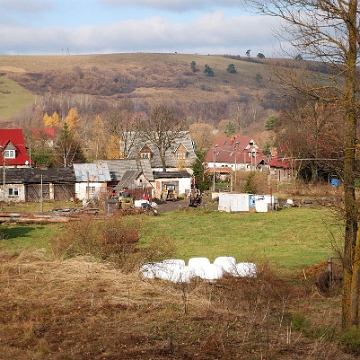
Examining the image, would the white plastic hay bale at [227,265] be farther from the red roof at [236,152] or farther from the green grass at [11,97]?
the green grass at [11,97]

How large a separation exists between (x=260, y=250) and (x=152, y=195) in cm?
2587

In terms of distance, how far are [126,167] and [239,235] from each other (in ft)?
77.4

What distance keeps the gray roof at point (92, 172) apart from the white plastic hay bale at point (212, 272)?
3329cm

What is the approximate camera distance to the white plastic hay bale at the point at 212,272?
683 inches

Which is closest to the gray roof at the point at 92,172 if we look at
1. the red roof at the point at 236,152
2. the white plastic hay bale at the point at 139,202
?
the white plastic hay bale at the point at 139,202

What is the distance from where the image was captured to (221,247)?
26.9 metres

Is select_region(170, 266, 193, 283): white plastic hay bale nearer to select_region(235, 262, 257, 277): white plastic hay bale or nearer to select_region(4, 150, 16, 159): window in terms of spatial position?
select_region(235, 262, 257, 277): white plastic hay bale

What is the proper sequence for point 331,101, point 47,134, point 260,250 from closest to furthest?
point 331,101, point 260,250, point 47,134

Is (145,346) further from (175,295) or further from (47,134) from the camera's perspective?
(47,134)

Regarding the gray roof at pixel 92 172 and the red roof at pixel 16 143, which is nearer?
the gray roof at pixel 92 172

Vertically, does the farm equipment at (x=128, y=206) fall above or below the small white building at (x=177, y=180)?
below

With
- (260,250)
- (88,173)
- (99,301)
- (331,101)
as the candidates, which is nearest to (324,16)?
(331,101)

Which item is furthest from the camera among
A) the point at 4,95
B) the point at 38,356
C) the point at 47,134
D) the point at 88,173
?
the point at 4,95

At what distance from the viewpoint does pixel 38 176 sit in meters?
49.3
